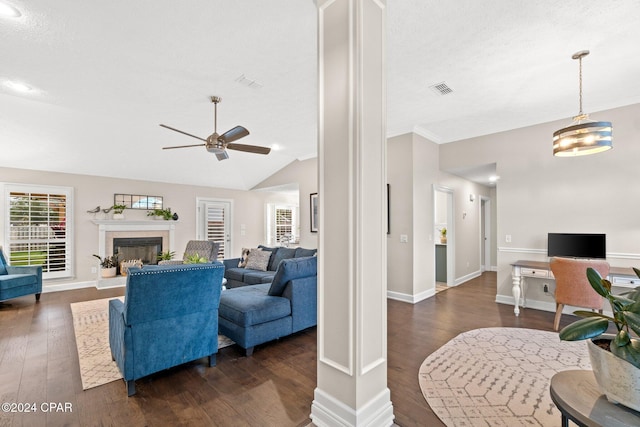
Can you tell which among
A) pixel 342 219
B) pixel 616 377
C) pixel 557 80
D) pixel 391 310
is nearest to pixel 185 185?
pixel 391 310

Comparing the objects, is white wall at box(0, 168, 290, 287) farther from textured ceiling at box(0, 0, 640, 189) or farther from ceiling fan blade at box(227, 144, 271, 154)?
ceiling fan blade at box(227, 144, 271, 154)

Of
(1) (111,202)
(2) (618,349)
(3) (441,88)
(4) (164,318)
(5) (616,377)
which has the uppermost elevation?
(3) (441,88)

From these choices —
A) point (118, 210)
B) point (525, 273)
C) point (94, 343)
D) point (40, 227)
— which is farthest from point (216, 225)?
point (525, 273)

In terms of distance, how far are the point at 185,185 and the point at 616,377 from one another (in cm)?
799

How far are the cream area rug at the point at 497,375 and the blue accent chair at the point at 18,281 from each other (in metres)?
5.90

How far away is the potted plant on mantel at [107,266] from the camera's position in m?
6.17

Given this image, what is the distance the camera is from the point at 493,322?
3861 mm

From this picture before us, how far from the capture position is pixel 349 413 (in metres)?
1.72

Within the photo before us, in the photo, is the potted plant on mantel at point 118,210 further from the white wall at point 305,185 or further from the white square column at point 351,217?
the white square column at point 351,217

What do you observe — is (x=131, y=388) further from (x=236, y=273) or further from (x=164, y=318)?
(x=236, y=273)

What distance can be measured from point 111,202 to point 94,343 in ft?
13.9

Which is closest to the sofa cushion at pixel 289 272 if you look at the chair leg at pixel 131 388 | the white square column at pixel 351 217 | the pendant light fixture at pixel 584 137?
the white square column at pixel 351 217

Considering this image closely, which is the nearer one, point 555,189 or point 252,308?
point 252,308

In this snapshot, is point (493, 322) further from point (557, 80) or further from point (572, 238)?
point (557, 80)
